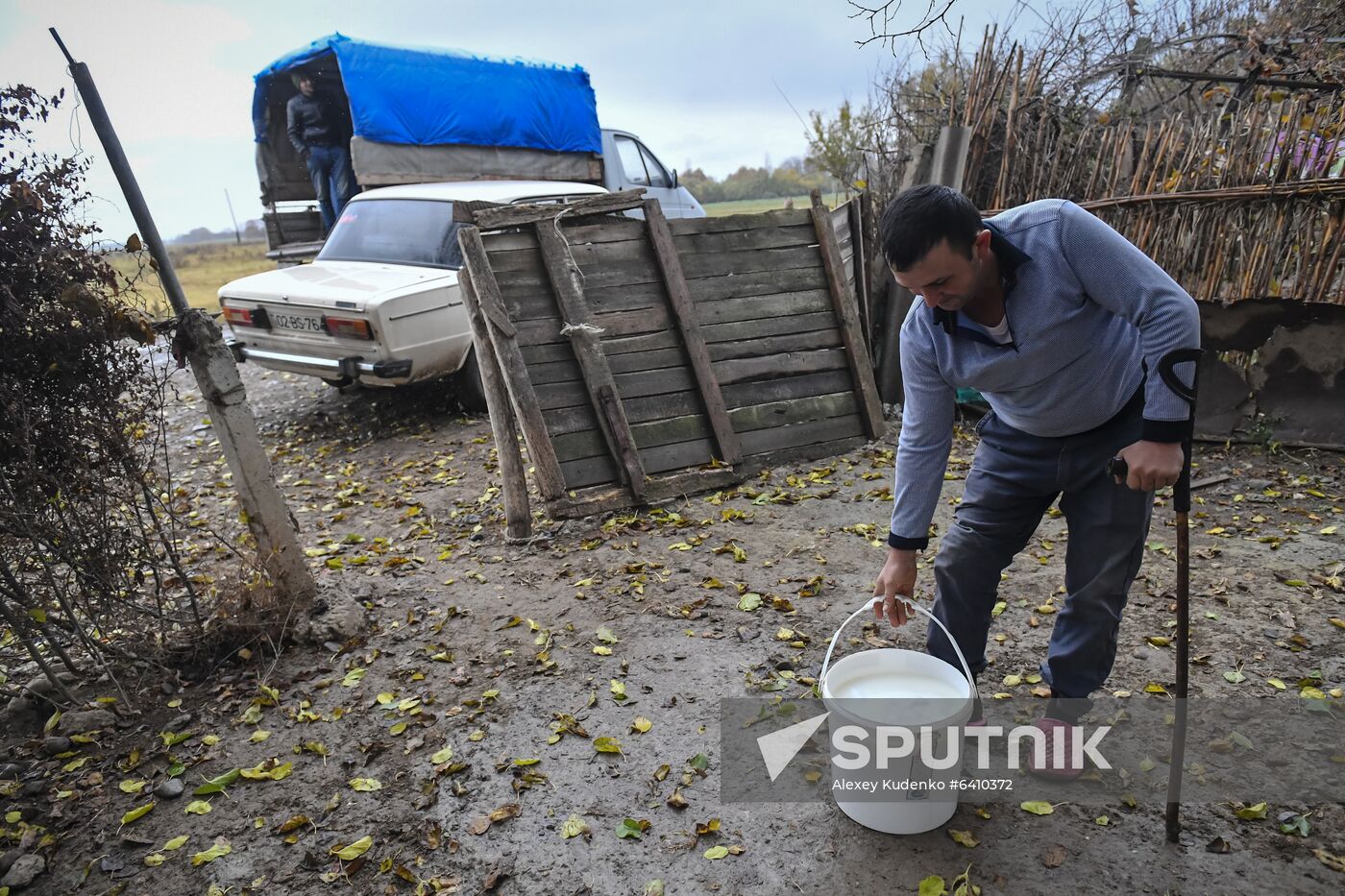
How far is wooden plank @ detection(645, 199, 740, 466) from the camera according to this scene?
17.8 ft

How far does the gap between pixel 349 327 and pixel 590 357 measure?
220 cm

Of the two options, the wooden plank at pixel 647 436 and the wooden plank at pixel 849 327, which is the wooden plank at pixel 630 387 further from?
the wooden plank at pixel 849 327

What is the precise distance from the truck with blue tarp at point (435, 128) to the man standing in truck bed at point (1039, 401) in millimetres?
8638

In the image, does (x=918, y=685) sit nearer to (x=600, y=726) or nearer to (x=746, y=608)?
(x=600, y=726)

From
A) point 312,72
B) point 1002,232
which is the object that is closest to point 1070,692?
point 1002,232

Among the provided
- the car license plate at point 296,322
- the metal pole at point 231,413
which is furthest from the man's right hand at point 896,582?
the car license plate at point 296,322

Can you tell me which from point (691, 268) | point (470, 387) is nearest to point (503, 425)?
point (691, 268)

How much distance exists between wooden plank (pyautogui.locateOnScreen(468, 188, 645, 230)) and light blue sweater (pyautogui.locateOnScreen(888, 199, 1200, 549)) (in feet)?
11.1

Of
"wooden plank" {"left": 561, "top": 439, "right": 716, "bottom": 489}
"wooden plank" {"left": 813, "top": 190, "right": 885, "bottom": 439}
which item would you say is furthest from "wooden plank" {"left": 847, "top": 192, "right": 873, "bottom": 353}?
"wooden plank" {"left": 561, "top": 439, "right": 716, "bottom": 489}

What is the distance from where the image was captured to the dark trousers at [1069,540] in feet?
7.32

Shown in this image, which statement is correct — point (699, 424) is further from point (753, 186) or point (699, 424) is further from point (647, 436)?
point (753, 186)

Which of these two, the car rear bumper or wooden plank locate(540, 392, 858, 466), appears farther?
the car rear bumper

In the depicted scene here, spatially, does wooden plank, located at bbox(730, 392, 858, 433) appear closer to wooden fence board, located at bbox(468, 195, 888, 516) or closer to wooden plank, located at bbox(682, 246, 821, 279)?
wooden fence board, located at bbox(468, 195, 888, 516)

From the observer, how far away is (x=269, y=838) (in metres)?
2.57
